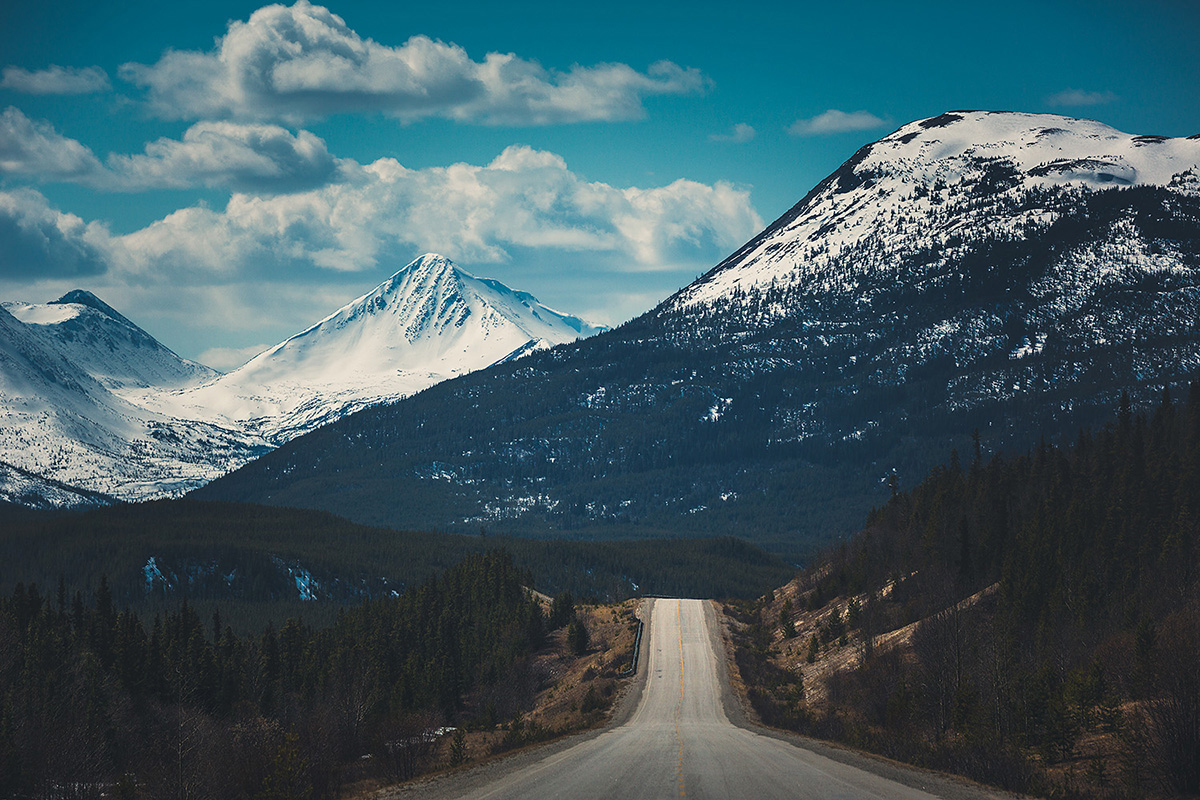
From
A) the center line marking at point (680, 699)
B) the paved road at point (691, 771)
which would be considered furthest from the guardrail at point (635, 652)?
the paved road at point (691, 771)

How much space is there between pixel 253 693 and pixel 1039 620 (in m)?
85.7

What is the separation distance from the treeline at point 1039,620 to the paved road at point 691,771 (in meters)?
5.44

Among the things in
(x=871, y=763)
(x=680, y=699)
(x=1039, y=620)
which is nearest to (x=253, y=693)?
(x=680, y=699)

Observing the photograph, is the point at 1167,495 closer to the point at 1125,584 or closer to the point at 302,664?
the point at 1125,584

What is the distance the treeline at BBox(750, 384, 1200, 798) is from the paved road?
544cm

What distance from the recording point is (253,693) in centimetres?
11956

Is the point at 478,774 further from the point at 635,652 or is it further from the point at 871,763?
the point at 635,652

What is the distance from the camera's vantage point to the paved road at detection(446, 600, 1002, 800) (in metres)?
41.8

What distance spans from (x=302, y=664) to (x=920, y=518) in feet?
293

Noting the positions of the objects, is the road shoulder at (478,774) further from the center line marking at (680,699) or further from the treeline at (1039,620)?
the treeline at (1039,620)

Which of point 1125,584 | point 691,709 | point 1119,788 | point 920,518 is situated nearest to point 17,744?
point 691,709

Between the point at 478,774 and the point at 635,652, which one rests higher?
the point at 478,774

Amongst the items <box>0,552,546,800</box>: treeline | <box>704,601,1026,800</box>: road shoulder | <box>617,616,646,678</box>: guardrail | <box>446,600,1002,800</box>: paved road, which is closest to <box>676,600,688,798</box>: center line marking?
<box>446,600,1002,800</box>: paved road

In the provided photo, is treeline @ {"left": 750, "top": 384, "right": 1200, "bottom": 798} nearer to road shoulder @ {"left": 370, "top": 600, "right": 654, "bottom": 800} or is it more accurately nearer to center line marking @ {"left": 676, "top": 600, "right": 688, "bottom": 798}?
center line marking @ {"left": 676, "top": 600, "right": 688, "bottom": 798}
